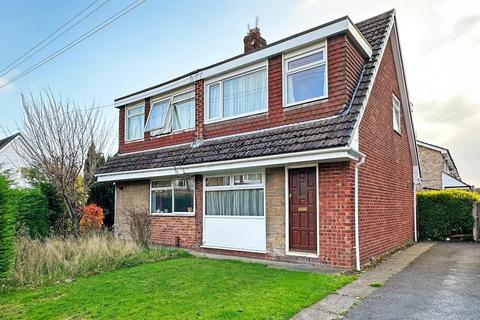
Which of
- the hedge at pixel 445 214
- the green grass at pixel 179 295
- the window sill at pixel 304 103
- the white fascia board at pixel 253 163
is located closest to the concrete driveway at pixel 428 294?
the green grass at pixel 179 295

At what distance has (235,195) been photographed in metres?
10.8

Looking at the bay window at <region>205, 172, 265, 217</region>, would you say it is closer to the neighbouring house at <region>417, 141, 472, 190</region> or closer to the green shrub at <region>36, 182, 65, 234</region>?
the green shrub at <region>36, 182, 65, 234</region>

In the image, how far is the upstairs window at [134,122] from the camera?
14.9 m

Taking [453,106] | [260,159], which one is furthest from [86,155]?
[453,106]

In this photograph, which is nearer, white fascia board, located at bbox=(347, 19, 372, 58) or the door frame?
the door frame

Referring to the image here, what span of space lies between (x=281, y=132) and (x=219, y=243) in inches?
155

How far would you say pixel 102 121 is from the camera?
45.5 ft

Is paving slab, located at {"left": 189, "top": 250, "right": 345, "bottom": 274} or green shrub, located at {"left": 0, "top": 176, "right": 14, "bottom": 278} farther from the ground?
green shrub, located at {"left": 0, "top": 176, "right": 14, "bottom": 278}

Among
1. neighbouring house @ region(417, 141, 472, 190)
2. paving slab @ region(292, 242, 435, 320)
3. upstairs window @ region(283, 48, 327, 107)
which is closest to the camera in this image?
paving slab @ region(292, 242, 435, 320)

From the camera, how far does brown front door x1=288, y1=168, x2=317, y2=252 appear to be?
8.99 meters

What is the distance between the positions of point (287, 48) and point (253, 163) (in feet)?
10.8

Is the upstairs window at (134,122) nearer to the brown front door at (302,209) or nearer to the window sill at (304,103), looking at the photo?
the window sill at (304,103)

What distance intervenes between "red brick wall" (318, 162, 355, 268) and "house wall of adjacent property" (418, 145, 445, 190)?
23.2 meters

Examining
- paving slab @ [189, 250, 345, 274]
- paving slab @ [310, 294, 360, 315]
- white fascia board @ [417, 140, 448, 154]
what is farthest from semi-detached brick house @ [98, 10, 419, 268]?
white fascia board @ [417, 140, 448, 154]
